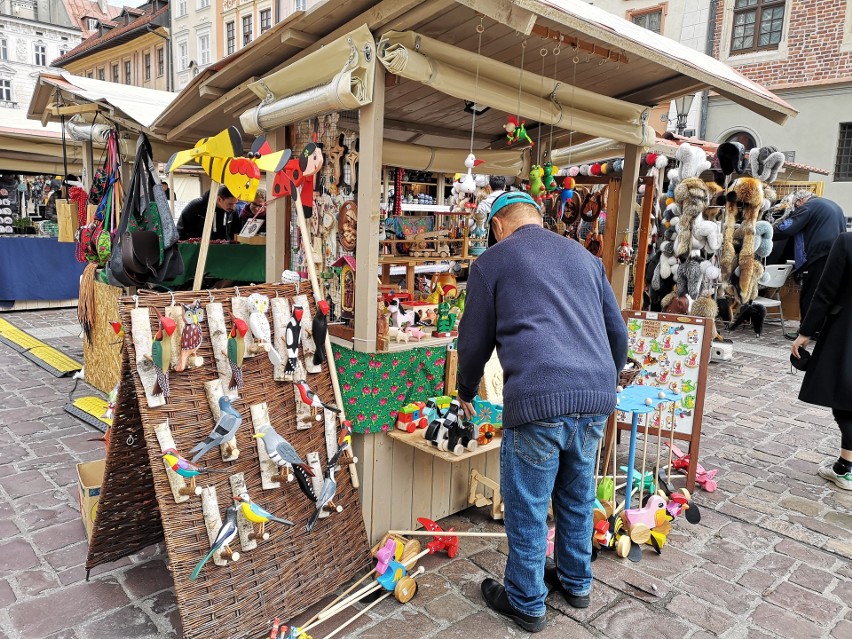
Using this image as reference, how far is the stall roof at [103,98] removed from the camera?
4980mm

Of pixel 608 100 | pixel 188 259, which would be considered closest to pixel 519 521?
pixel 608 100

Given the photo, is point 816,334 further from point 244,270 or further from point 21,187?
point 21,187

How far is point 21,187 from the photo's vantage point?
1385 cm

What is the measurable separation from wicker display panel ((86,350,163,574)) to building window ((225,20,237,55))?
90.3 feet

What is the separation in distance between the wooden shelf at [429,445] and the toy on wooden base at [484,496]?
46cm

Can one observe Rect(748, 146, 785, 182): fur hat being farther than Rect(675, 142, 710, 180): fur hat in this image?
Yes

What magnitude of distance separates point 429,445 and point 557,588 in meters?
0.90

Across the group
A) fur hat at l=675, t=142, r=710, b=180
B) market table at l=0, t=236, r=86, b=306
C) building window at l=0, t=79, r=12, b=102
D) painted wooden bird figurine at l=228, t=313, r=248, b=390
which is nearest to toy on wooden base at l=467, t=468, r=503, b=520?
painted wooden bird figurine at l=228, t=313, r=248, b=390

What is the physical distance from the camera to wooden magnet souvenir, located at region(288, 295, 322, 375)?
2691 mm

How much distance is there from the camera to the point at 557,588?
2.78 metres

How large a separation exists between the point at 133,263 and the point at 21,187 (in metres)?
12.8

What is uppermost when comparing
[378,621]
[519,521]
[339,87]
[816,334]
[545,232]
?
[339,87]

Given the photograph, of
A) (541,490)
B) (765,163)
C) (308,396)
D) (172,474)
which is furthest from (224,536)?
(765,163)

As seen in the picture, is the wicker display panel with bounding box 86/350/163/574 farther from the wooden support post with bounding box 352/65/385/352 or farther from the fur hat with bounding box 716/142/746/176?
the fur hat with bounding box 716/142/746/176
